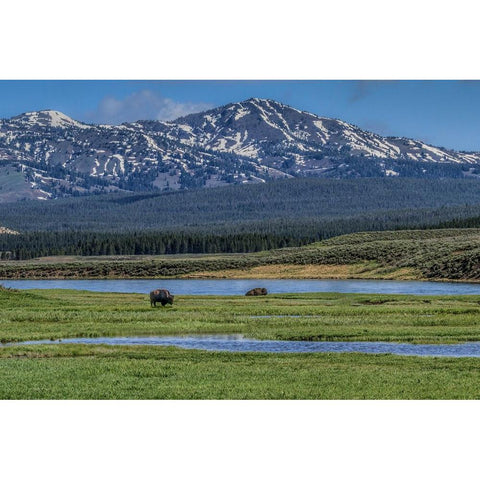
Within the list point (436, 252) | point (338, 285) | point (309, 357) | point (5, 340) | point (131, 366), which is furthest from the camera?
point (436, 252)

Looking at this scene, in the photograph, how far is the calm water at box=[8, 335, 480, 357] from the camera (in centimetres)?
4622

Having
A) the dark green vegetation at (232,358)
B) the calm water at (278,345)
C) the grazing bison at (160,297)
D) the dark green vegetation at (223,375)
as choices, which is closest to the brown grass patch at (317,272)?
the dark green vegetation at (232,358)

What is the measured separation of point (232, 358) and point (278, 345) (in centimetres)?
632

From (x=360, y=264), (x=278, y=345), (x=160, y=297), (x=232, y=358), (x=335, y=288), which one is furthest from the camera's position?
(x=360, y=264)

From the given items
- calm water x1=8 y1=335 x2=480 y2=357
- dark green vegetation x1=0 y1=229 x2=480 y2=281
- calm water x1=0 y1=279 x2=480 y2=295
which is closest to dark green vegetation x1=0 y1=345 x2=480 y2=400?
calm water x1=8 y1=335 x2=480 y2=357

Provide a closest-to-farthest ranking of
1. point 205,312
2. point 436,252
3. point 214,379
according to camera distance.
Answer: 1. point 214,379
2. point 205,312
3. point 436,252

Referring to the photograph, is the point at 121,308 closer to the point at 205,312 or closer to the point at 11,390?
the point at 205,312

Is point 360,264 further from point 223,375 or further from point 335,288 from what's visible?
point 223,375

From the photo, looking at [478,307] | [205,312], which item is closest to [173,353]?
[205,312]

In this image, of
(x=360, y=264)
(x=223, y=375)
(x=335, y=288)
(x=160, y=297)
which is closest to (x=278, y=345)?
(x=223, y=375)

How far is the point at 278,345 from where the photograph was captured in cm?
4906

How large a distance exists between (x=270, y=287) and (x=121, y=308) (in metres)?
45.4

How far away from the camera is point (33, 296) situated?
74.7 m

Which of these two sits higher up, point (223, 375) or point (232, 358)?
point (232, 358)
